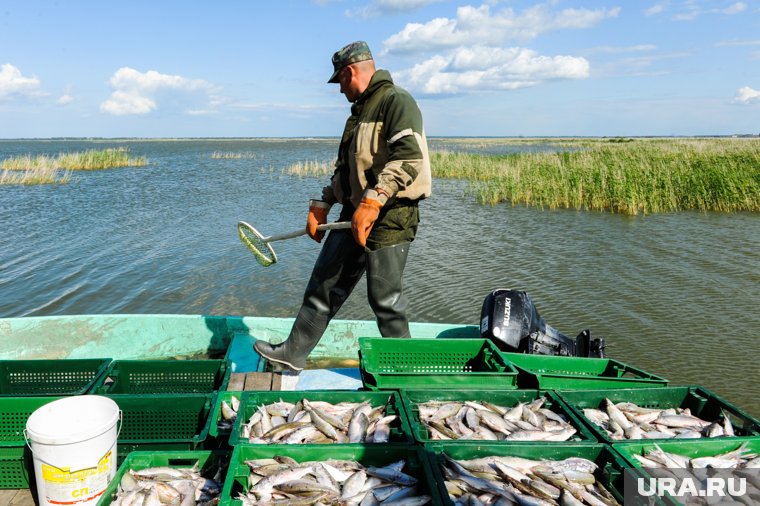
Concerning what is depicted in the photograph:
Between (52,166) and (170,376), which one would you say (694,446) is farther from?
(52,166)

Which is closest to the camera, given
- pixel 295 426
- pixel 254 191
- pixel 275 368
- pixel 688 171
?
pixel 295 426

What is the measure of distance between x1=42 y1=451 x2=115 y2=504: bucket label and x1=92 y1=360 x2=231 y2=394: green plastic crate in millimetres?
1277

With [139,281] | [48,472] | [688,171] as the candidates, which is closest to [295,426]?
[48,472]

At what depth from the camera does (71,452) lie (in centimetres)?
257

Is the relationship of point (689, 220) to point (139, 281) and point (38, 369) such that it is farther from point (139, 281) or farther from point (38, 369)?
point (38, 369)

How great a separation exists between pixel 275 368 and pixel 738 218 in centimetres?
1543

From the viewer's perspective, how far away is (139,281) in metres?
9.65

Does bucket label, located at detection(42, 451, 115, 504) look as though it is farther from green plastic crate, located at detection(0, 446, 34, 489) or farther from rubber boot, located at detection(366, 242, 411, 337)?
rubber boot, located at detection(366, 242, 411, 337)

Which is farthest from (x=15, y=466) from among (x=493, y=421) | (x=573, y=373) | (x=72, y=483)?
(x=573, y=373)

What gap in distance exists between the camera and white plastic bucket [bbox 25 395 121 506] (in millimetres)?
2557

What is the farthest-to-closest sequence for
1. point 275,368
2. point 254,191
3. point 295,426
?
point 254,191 < point 275,368 < point 295,426

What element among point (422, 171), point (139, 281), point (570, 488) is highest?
point (422, 171)

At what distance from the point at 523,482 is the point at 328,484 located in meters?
0.89

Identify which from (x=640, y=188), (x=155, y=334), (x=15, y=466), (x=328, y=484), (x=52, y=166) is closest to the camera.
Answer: (x=328, y=484)
